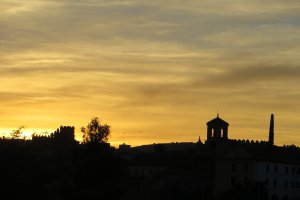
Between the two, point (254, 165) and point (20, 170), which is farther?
point (254, 165)

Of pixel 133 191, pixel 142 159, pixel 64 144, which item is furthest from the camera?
pixel 64 144

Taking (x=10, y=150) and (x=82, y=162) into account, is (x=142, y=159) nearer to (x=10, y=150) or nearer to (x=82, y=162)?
(x=82, y=162)

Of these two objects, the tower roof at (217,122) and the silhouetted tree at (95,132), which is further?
the tower roof at (217,122)

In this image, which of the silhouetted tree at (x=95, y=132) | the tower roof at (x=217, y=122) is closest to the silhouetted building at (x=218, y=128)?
the tower roof at (x=217, y=122)

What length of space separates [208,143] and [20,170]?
303 feet

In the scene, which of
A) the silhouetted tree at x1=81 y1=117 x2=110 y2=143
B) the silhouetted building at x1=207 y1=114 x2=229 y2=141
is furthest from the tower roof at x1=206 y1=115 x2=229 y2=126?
the silhouetted tree at x1=81 y1=117 x2=110 y2=143

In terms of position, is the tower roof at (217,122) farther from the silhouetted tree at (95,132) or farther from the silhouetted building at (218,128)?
the silhouetted tree at (95,132)

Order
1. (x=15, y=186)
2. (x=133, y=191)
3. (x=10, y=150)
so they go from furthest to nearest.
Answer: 1. (x=133, y=191)
2. (x=10, y=150)
3. (x=15, y=186)

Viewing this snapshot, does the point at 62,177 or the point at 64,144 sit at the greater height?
the point at 64,144

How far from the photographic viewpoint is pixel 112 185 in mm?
100688

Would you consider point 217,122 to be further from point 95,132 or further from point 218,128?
point 95,132

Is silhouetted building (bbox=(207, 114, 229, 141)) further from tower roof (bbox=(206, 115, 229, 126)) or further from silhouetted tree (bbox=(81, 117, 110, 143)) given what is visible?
silhouetted tree (bbox=(81, 117, 110, 143))

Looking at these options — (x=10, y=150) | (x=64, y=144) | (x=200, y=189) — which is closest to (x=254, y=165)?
(x=200, y=189)

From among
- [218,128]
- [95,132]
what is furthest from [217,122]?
[95,132]
